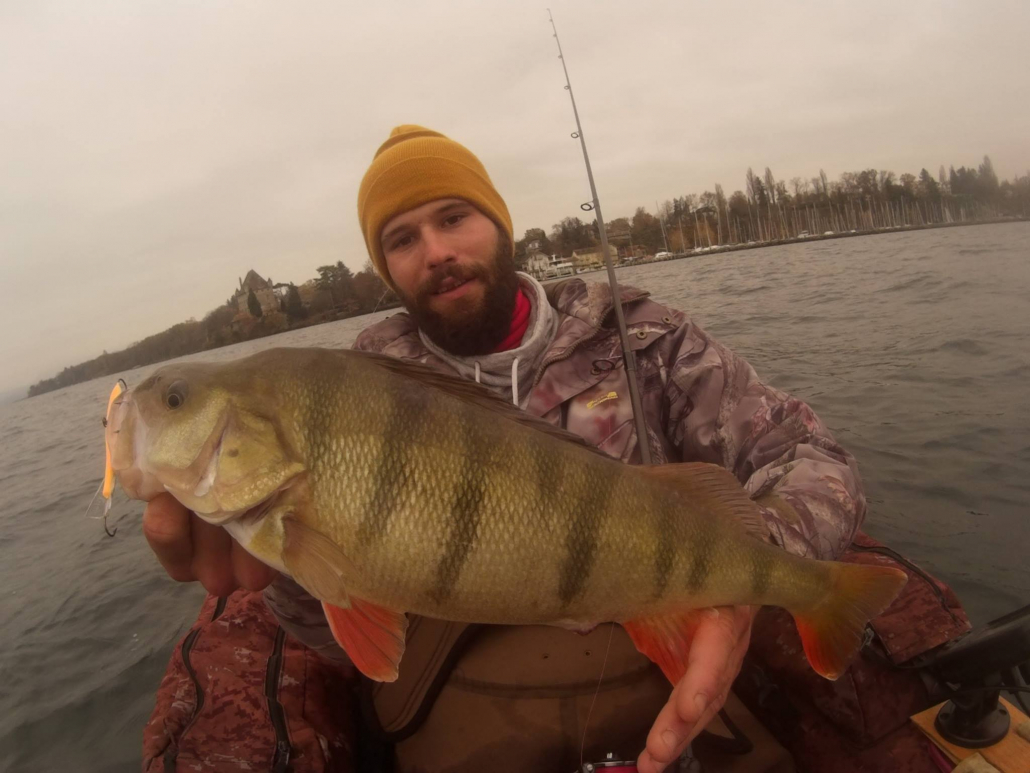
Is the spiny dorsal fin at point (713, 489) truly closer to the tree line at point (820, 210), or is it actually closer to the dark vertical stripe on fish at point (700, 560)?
the dark vertical stripe on fish at point (700, 560)

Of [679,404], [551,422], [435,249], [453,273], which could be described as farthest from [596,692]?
[435,249]

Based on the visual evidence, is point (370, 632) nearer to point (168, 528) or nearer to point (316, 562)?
point (316, 562)

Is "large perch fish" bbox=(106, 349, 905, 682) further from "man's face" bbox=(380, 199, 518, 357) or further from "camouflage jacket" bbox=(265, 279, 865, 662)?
"man's face" bbox=(380, 199, 518, 357)

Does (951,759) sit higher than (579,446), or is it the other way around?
(579,446)

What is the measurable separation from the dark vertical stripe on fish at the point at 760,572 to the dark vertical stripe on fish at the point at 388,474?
1.06 metres

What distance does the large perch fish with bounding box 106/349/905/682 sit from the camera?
1518 millimetres

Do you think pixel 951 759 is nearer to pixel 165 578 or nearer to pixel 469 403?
pixel 469 403

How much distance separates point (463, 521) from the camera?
4.94 ft

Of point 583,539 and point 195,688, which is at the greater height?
point 583,539

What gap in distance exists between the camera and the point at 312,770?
2.23 metres

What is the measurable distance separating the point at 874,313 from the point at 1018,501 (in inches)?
422

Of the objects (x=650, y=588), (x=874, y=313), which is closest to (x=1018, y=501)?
(x=650, y=588)

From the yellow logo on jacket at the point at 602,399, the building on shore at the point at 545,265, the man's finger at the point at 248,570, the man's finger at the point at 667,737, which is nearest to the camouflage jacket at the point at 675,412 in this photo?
the yellow logo on jacket at the point at 602,399

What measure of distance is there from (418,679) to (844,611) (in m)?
1.57
